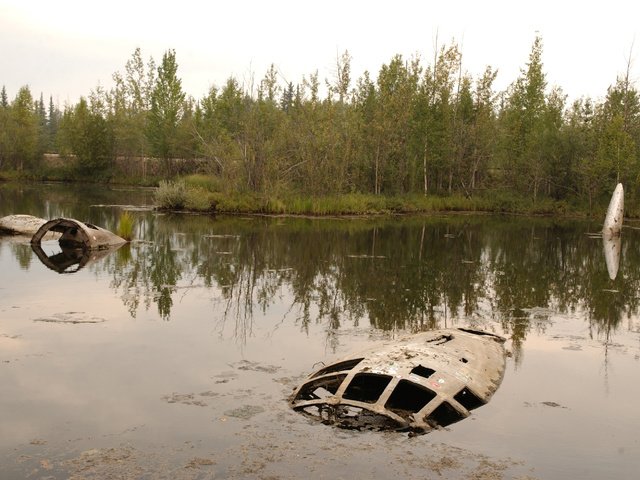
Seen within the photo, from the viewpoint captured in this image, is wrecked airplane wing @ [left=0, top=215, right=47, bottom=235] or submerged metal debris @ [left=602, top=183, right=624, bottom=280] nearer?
wrecked airplane wing @ [left=0, top=215, right=47, bottom=235]

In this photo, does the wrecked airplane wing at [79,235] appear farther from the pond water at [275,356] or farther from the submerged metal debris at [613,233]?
the submerged metal debris at [613,233]

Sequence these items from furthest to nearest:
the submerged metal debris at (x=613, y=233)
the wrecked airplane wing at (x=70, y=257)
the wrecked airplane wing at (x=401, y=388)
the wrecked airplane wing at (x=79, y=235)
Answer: the submerged metal debris at (x=613, y=233)
the wrecked airplane wing at (x=79, y=235)
the wrecked airplane wing at (x=70, y=257)
the wrecked airplane wing at (x=401, y=388)

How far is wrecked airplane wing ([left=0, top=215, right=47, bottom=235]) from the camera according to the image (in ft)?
60.3

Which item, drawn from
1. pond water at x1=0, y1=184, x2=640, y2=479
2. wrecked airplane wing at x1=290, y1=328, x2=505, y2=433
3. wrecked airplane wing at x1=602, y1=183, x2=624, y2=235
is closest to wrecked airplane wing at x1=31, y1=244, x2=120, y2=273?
pond water at x1=0, y1=184, x2=640, y2=479

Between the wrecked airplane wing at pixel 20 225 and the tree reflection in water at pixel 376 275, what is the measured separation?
3.17 metres

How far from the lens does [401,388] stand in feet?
21.8

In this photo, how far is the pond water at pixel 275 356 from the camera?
5176 millimetres

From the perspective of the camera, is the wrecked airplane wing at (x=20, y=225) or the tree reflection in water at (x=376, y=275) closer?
the tree reflection in water at (x=376, y=275)

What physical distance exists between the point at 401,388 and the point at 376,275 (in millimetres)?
7438

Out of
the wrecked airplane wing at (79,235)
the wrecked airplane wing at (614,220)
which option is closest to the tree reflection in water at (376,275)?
the wrecked airplane wing at (79,235)

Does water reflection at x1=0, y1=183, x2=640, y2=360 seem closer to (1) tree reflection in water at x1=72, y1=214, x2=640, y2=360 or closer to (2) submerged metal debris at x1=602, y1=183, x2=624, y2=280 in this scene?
(1) tree reflection in water at x1=72, y1=214, x2=640, y2=360

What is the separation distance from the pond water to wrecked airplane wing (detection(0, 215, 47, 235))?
1238 mm

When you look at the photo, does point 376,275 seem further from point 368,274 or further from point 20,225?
point 20,225

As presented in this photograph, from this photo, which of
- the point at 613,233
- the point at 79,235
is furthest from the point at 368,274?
the point at 613,233
